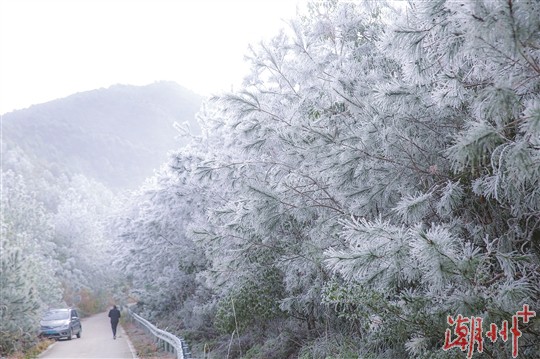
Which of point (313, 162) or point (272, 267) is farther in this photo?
point (272, 267)

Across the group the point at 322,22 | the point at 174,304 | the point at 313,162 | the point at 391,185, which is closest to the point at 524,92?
the point at 391,185

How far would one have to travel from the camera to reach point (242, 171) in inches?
418

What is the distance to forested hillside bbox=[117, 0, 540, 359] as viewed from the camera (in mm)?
5133

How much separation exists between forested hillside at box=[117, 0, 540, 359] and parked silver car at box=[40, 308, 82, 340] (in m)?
14.4

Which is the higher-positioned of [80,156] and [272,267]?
[80,156]

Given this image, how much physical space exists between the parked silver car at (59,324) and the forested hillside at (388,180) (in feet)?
47.1

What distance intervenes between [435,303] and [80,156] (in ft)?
601

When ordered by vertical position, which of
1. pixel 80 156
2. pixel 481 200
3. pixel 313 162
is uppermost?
pixel 80 156

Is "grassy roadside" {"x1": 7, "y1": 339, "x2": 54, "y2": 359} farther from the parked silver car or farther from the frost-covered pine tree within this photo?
the frost-covered pine tree

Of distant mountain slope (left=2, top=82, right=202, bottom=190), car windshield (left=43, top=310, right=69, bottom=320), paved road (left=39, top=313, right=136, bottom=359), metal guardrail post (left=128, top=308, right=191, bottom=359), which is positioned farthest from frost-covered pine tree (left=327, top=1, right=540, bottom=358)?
distant mountain slope (left=2, top=82, right=202, bottom=190)

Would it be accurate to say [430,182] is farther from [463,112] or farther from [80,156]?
[80,156]

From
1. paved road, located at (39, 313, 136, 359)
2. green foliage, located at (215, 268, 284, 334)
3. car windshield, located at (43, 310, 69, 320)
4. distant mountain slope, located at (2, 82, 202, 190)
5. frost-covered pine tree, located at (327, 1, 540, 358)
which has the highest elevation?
distant mountain slope, located at (2, 82, 202, 190)

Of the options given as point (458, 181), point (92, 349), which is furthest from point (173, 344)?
point (458, 181)

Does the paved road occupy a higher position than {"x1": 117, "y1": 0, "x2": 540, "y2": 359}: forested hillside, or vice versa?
{"x1": 117, "y1": 0, "x2": 540, "y2": 359}: forested hillside
